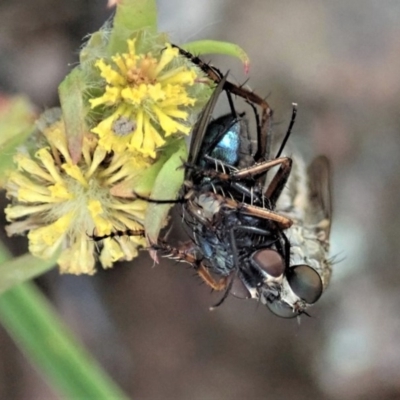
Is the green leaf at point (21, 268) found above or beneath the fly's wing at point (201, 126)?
above

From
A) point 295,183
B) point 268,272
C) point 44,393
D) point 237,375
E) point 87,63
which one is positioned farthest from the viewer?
point 237,375

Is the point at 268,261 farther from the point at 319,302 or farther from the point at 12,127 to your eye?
the point at 319,302

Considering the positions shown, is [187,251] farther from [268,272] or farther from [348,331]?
[348,331]

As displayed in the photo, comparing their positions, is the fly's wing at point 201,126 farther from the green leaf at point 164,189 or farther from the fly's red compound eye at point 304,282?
the fly's red compound eye at point 304,282

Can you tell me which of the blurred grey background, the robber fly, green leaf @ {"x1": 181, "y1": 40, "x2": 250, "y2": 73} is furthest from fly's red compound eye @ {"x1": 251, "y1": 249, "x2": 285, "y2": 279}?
the blurred grey background

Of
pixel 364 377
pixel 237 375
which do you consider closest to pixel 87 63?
pixel 237 375

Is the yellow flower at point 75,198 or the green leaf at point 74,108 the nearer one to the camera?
the green leaf at point 74,108

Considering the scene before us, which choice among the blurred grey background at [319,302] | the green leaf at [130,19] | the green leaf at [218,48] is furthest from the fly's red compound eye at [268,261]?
the blurred grey background at [319,302]
